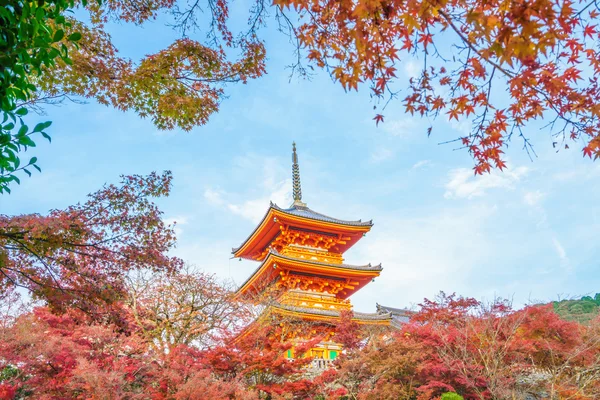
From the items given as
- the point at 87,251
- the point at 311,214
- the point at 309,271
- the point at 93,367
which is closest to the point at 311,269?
the point at 309,271

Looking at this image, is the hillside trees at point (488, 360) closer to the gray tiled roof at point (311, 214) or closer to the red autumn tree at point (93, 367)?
the red autumn tree at point (93, 367)

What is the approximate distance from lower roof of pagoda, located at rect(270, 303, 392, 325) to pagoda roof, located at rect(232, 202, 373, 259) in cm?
344

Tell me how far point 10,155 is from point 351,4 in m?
A: 2.18

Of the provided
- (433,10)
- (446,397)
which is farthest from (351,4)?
(446,397)

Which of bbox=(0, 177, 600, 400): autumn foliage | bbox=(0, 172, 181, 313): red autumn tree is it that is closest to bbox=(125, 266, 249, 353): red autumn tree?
bbox=(0, 177, 600, 400): autumn foliage

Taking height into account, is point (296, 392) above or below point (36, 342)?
below

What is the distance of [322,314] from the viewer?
1642 centimetres

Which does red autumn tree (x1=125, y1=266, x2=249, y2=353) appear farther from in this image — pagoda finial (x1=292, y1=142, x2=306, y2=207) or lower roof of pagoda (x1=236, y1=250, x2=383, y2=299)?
pagoda finial (x1=292, y1=142, x2=306, y2=207)

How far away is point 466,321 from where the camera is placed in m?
11.7

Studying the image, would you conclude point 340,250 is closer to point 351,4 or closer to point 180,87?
point 180,87

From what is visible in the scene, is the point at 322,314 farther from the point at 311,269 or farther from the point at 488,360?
the point at 488,360

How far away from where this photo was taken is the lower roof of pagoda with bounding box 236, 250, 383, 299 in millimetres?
17484

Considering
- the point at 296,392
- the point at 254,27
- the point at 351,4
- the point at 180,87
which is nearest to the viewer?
the point at 351,4

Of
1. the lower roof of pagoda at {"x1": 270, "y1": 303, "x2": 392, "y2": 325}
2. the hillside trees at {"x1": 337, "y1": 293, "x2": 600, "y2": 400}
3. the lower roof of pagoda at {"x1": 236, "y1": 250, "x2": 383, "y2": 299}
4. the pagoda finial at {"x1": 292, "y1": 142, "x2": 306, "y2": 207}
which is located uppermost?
the pagoda finial at {"x1": 292, "y1": 142, "x2": 306, "y2": 207}
